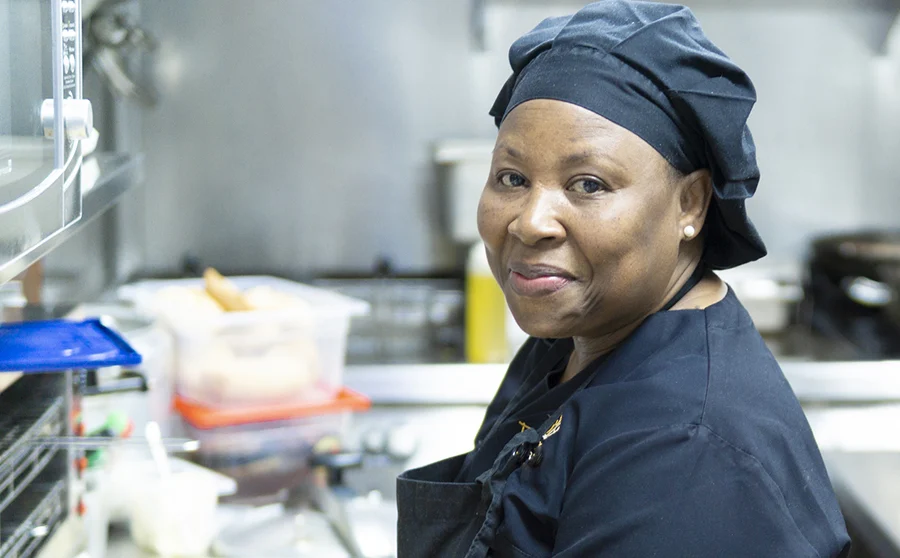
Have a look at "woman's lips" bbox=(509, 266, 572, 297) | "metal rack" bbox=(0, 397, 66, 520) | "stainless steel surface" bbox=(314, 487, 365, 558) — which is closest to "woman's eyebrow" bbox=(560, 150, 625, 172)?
"woman's lips" bbox=(509, 266, 572, 297)

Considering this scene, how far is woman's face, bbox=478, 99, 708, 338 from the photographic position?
0.90 meters

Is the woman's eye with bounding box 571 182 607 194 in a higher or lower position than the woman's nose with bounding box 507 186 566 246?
higher

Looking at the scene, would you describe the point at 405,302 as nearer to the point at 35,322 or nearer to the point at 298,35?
the point at 298,35


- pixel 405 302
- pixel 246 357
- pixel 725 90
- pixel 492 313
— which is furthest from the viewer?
pixel 405 302

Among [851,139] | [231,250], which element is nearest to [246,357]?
[231,250]

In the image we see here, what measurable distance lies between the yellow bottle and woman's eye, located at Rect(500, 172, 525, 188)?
1552mm

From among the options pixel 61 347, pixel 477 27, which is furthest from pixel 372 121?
pixel 61 347

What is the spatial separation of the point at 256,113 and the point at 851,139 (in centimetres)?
160

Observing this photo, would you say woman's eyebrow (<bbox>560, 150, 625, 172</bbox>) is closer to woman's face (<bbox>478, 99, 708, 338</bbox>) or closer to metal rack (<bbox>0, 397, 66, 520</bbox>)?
woman's face (<bbox>478, 99, 708, 338</bbox>)

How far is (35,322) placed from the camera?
3.86ft

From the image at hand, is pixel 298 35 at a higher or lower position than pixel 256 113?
higher

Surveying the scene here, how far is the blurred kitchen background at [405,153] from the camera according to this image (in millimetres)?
2699

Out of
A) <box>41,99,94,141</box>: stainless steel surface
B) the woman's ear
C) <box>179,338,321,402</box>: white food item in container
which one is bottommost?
<box>179,338,321,402</box>: white food item in container

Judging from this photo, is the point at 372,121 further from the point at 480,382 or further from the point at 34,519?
the point at 34,519
